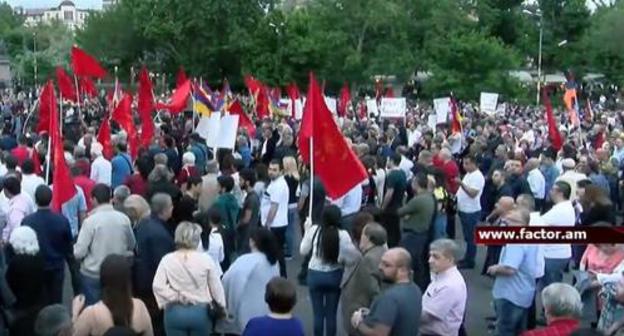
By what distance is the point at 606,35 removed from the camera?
63.0 meters

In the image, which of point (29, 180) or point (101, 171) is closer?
point (29, 180)

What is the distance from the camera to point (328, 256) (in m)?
9.30

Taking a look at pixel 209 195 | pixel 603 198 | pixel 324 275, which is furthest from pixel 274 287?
pixel 209 195

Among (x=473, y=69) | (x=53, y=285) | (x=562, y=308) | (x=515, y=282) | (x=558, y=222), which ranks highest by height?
(x=473, y=69)

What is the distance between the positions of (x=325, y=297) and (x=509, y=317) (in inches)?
65.9

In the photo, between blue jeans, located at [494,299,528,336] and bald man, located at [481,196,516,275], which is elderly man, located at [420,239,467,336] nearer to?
bald man, located at [481,196,516,275]

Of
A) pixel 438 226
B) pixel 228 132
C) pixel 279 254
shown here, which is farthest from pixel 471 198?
pixel 279 254

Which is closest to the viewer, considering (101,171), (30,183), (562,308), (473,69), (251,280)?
(562,308)

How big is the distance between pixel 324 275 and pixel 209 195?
3.37 m

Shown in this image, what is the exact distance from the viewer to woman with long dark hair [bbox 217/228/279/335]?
8.52 metres

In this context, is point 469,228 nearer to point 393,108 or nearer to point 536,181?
point 536,181

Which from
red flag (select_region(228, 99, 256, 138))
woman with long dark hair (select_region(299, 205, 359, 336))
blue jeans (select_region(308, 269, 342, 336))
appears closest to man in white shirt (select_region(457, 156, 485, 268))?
blue jeans (select_region(308, 269, 342, 336))

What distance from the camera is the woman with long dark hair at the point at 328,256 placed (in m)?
9.28

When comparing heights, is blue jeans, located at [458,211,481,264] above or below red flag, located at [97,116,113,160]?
below
